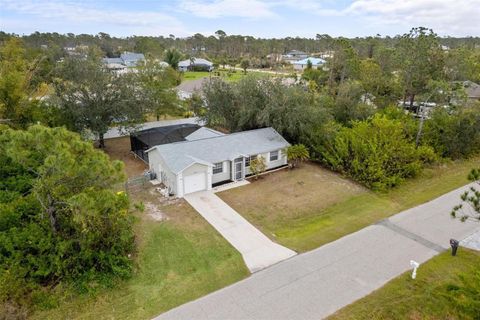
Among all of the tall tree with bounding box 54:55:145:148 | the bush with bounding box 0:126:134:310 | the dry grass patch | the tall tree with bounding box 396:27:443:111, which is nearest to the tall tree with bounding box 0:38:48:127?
the tall tree with bounding box 54:55:145:148

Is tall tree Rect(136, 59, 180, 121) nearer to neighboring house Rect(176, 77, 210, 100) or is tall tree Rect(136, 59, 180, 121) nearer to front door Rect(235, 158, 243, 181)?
neighboring house Rect(176, 77, 210, 100)

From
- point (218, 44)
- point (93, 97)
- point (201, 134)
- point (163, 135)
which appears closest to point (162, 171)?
point (163, 135)

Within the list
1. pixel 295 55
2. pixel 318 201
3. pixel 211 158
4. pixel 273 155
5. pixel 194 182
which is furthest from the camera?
pixel 295 55

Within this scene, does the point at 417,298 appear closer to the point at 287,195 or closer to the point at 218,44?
the point at 287,195

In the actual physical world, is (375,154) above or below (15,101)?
below

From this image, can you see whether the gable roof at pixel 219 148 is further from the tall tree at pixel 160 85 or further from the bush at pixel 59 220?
the tall tree at pixel 160 85

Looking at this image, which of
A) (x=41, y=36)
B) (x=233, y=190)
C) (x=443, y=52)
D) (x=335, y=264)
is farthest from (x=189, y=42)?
(x=335, y=264)

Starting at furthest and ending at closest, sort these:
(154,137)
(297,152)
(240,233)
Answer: (154,137) < (297,152) < (240,233)
